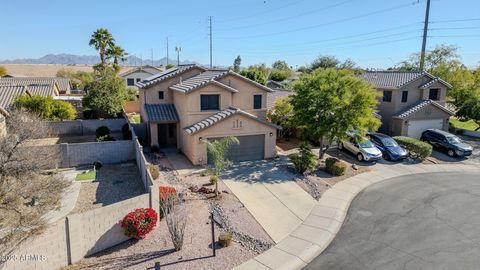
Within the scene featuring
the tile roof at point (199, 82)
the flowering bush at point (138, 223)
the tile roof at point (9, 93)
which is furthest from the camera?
the tile roof at point (9, 93)

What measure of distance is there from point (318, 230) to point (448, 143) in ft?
65.7

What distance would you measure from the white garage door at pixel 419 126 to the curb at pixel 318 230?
34.3 ft

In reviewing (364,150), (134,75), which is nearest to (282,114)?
(364,150)

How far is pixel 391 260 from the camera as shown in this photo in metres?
11.7

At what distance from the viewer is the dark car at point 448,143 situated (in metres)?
26.3

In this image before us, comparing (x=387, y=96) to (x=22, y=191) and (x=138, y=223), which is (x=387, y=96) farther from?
(x=22, y=191)

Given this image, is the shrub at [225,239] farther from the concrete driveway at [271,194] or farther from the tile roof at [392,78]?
the tile roof at [392,78]

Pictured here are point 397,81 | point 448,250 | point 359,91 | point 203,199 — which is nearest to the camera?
point 448,250

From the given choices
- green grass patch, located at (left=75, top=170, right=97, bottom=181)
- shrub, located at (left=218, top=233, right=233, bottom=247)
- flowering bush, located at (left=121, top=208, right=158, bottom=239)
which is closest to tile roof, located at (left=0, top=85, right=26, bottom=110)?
green grass patch, located at (left=75, top=170, right=97, bottom=181)

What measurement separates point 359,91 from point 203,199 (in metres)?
12.9

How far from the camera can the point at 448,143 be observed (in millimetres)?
27281

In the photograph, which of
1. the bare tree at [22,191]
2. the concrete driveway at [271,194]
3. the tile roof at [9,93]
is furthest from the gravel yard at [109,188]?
the tile roof at [9,93]

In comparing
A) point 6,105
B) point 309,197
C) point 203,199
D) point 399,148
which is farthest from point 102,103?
point 399,148

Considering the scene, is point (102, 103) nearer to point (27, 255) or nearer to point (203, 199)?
point (203, 199)
